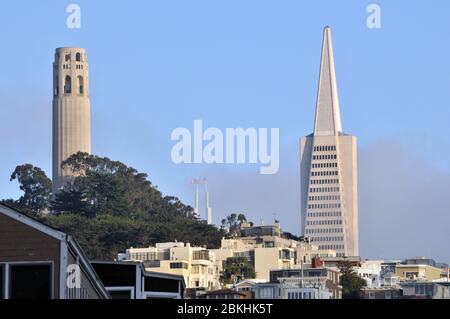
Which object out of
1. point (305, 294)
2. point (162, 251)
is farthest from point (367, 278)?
point (305, 294)

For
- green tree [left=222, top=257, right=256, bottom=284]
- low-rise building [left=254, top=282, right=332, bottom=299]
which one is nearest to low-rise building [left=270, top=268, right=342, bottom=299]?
low-rise building [left=254, top=282, right=332, bottom=299]

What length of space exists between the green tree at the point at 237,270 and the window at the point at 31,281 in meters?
156

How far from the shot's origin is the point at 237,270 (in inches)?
7362

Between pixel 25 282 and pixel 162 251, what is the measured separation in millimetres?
172722

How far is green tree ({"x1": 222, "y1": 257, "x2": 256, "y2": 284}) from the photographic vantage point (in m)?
184

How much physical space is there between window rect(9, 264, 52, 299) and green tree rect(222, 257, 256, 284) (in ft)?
511

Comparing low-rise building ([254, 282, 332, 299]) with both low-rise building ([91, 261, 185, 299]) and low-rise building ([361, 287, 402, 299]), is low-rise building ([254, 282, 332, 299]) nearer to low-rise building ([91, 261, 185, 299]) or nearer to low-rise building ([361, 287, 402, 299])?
low-rise building ([361, 287, 402, 299])

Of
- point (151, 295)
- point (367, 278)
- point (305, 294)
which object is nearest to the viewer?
point (151, 295)

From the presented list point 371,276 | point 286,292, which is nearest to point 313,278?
point 371,276
